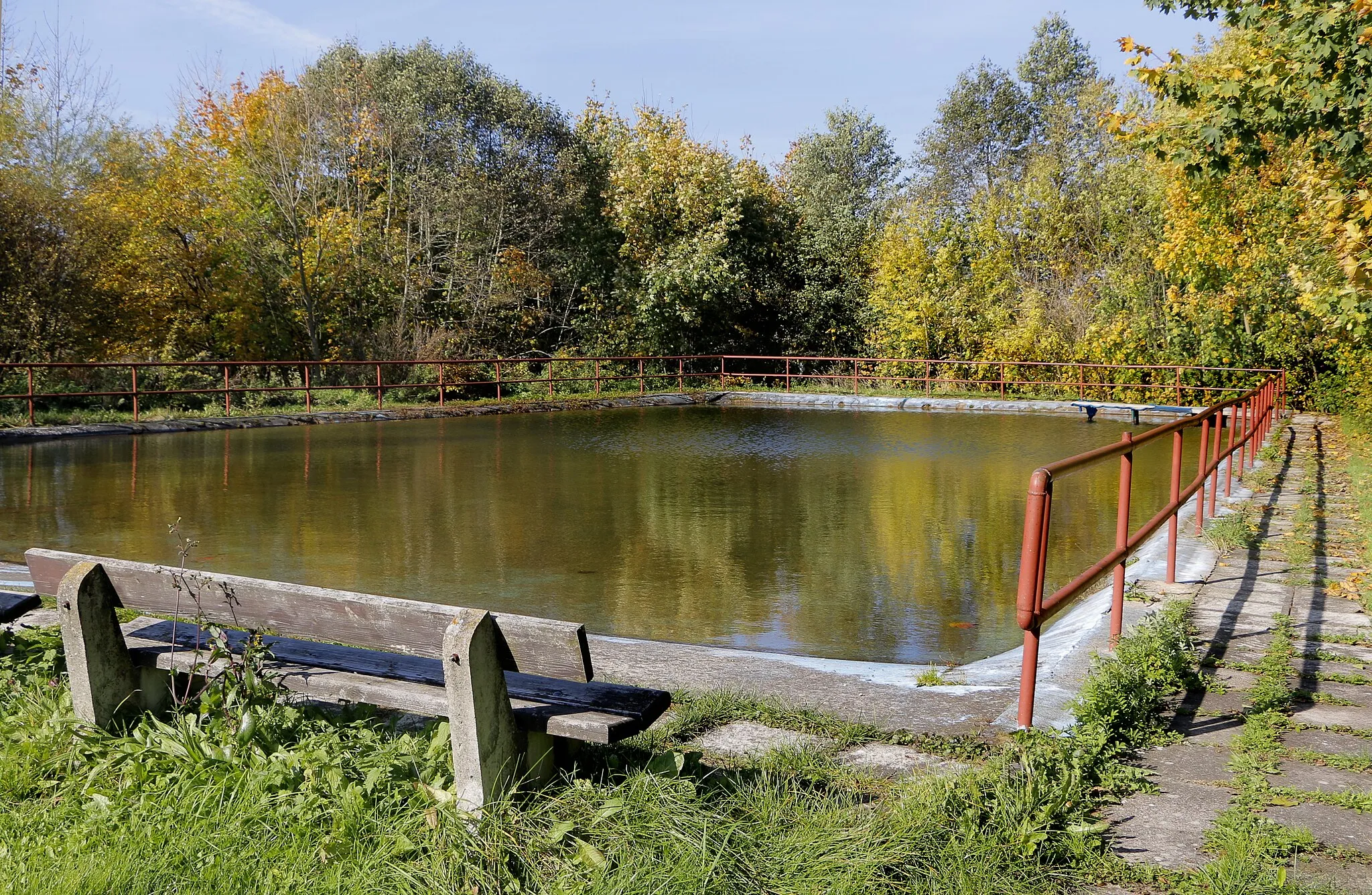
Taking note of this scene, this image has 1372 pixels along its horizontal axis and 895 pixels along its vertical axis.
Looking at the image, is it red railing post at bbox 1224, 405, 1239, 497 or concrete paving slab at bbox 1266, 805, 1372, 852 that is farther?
red railing post at bbox 1224, 405, 1239, 497

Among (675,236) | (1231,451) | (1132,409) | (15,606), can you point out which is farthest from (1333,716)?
(675,236)

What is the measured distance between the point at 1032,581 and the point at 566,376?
26.3m

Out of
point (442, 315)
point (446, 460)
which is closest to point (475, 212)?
point (442, 315)

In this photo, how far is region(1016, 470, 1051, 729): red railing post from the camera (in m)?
3.72

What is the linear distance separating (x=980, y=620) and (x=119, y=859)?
16.6 feet

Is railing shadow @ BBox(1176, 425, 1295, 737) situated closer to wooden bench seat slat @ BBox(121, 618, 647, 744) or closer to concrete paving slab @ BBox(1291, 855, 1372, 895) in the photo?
concrete paving slab @ BBox(1291, 855, 1372, 895)

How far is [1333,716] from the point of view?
4.03 metres

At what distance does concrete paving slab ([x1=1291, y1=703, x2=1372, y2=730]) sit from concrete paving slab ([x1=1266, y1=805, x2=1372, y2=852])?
0.87 m

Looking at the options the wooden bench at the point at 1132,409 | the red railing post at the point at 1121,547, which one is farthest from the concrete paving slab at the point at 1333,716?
the wooden bench at the point at 1132,409

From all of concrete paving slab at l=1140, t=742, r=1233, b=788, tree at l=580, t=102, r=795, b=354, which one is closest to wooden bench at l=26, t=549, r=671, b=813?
concrete paving slab at l=1140, t=742, r=1233, b=788

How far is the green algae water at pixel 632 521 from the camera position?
6.87 m

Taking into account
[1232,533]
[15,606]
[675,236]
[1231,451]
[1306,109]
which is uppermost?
[675,236]

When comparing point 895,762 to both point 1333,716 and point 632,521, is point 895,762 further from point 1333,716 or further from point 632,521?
point 632,521

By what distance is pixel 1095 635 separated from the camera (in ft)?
17.3
